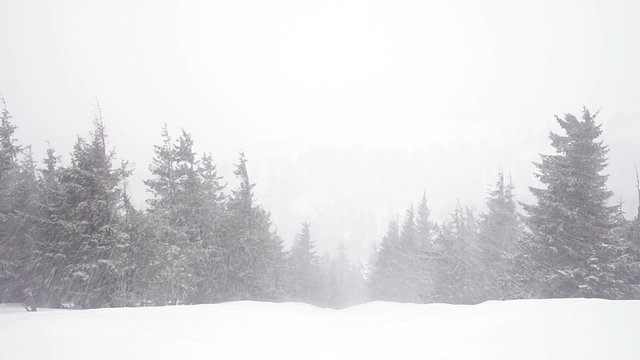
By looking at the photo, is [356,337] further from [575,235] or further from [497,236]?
[497,236]

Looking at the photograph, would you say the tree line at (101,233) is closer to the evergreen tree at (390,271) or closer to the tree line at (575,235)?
the tree line at (575,235)

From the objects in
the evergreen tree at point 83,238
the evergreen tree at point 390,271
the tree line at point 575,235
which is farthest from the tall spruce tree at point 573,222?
the evergreen tree at point 390,271

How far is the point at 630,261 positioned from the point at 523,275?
455cm

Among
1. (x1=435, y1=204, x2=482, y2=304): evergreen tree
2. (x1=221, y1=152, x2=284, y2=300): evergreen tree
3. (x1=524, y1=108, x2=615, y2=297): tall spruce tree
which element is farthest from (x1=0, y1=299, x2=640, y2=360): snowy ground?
(x1=435, y1=204, x2=482, y2=304): evergreen tree

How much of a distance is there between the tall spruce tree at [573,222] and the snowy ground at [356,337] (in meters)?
8.77

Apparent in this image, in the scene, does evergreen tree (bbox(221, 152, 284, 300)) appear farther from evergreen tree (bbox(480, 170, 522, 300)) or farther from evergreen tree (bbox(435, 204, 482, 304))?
evergreen tree (bbox(480, 170, 522, 300))

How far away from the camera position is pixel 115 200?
52.1ft

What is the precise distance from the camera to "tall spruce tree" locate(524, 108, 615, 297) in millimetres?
15359

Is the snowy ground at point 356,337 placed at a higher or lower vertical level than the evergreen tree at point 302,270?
lower

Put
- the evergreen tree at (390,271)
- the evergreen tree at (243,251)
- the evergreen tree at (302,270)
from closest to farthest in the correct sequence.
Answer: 1. the evergreen tree at (243,251)
2. the evergreen tree at (390,271)
3. the evergreen tree at (302,270)

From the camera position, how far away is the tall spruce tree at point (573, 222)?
15.4 meters

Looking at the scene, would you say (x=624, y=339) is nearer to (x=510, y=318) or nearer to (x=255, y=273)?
(x=510, y=318)

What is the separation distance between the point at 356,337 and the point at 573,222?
1352 cm

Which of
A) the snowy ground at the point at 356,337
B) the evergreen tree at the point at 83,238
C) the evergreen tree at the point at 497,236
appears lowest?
the snowy ground at the point at 356,337
